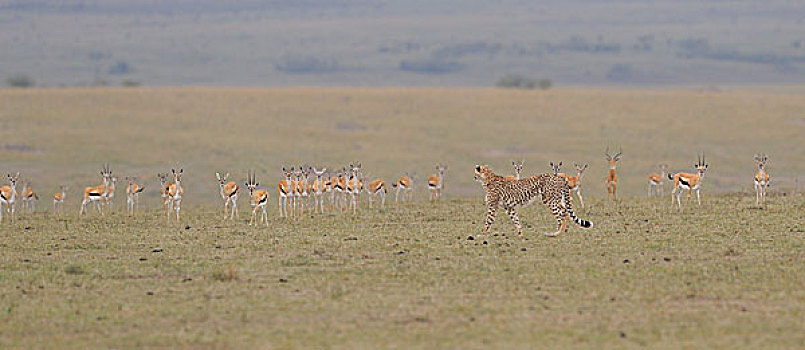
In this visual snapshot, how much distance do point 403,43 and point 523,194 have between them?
365 feet

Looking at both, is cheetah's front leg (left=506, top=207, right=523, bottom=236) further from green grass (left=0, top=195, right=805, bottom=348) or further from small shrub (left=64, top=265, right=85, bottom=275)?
Answer: small shrub (left=64, top=265, right=85, bottom=275)

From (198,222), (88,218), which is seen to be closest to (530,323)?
(198,222)

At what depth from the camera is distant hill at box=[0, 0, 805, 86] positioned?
109 m

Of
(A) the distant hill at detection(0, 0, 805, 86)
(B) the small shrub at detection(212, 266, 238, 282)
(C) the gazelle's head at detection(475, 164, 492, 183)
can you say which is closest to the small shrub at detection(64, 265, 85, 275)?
(B) the small shrub at detection(212, 266, 238, 282)

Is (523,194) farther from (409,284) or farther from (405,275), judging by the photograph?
(409,284)

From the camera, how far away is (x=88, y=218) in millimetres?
24625

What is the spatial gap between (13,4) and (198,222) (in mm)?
147265

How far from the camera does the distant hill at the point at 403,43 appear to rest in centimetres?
10874

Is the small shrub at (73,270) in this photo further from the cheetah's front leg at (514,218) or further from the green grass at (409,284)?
the cheetah's front leg at (514,218)

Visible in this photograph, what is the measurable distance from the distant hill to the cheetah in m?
67.0

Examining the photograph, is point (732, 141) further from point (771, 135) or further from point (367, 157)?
point (367, 157)

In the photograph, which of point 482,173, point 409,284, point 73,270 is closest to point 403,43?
point 482,173

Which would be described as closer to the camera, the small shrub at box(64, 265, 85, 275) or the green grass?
the green grass

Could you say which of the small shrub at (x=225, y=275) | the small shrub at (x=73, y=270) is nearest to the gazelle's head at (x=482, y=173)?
the small shrub at (x=225, y=275)
